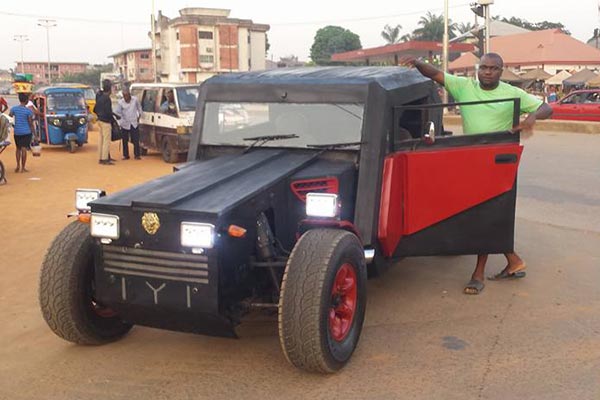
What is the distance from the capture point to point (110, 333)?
4336 mm

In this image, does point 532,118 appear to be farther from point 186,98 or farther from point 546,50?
A: point 546,50

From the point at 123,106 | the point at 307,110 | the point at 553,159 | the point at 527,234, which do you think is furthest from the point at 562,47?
the point at 307,110

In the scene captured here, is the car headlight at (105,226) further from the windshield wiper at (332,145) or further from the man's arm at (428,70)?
the man's arm at (428,70)

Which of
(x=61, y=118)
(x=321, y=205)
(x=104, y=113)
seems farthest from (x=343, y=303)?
(x=61, y=118)

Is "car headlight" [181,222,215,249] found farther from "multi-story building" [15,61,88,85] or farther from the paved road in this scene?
"multi-story building" [15,61,88,85]

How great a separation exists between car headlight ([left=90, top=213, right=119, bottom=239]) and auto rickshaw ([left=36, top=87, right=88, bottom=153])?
46.4ft

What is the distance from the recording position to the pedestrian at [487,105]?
5.34 meters

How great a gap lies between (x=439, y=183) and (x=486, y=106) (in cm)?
101

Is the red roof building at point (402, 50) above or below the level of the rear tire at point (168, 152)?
above

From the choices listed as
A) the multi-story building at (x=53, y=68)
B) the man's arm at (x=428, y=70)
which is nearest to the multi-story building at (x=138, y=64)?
the multi-story building at (x=53, y=68)

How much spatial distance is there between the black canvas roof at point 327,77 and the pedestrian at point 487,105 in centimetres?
36

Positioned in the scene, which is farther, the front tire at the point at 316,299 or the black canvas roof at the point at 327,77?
the black canvas roof at the point at 327,77

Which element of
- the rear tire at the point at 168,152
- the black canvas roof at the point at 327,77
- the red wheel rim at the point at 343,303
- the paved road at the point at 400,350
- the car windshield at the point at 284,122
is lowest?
the paved road at the point at 400,350

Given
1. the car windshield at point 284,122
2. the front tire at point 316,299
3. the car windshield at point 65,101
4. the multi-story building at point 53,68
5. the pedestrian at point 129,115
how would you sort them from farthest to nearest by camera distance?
the multi-story building at point 53,68
the car windshield at point 65,101
the pedestrian at point 129,115
the car windshield at point 284,122
the front tire at point 316,299
